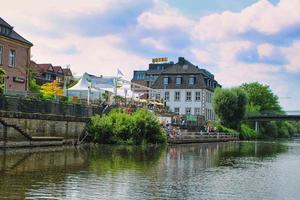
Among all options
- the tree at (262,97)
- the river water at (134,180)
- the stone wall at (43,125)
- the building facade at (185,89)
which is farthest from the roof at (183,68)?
the river water at (134,180)

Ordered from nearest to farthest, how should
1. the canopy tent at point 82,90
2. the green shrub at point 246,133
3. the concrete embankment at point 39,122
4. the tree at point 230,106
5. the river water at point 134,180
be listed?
the river water at point 134,180, the concrete embankment at point 39,122, the canopy tent at point 82,90, the tree at point 230,106, the green shrub at point 246,133

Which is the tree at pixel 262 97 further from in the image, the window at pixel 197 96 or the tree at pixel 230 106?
the tree at pixel 230 106

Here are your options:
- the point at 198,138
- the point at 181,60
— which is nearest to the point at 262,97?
the point at 181,60

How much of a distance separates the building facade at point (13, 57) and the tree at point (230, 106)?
42723 mm

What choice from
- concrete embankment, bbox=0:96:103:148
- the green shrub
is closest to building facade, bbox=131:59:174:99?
the green shrub

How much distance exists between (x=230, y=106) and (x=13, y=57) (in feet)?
152

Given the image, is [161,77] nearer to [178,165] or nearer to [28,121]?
[28,121]

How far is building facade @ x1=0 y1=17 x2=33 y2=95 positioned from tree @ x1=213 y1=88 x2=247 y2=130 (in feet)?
140

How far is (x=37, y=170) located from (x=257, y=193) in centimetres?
1059

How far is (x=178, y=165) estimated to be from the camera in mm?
31203

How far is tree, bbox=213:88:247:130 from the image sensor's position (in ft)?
298

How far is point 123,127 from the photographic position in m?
49.3

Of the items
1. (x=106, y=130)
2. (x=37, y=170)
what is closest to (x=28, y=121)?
(x=106, y=130)

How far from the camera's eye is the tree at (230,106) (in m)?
90.7
